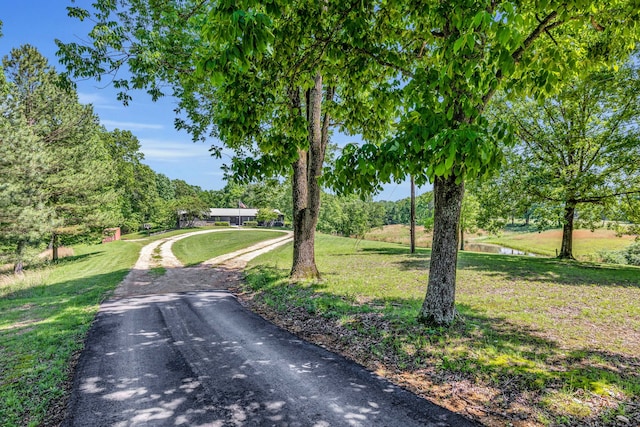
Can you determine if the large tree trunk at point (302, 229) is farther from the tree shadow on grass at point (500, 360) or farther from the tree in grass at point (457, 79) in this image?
the tree in grass at point (457, 79)

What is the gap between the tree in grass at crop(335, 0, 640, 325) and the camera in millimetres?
3910

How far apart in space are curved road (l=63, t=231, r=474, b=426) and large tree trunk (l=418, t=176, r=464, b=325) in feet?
7.36

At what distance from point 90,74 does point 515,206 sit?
22.1 meters

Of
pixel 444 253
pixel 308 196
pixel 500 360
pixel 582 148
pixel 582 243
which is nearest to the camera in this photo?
pixel 500 360

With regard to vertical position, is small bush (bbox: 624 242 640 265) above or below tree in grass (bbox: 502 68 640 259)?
below

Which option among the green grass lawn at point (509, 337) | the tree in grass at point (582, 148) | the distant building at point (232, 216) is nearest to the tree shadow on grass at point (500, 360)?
the green grass lawn at point (509, 337)

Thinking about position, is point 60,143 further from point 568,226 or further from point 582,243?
point 582,243

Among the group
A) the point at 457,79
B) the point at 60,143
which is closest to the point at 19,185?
the point at 60,143

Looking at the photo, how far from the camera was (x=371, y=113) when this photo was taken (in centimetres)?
744

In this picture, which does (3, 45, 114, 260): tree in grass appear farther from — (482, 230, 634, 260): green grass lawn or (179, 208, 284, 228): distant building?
(179, 208, 284, 228): distant building

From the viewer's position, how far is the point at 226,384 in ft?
16.5

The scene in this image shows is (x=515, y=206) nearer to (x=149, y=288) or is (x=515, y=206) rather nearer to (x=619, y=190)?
(x=619, y=190)

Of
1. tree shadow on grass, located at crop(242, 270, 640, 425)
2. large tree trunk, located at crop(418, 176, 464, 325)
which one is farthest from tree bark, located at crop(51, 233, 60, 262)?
large tree trunk, located at crop(418, 176, 464, 325)

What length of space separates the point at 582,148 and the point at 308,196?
16.8m
